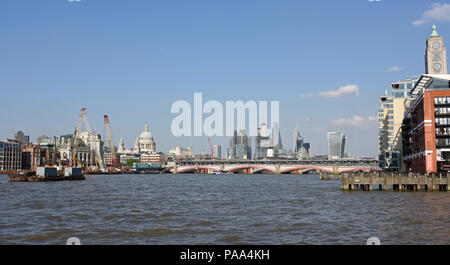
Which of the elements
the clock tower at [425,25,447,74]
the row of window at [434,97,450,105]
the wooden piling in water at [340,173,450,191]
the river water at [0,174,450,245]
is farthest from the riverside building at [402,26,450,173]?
the clock tower at [425,25,447,74]

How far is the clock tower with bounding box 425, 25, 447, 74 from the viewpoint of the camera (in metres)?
192

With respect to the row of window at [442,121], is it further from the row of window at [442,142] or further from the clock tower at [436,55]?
the clock tower at [436,55]

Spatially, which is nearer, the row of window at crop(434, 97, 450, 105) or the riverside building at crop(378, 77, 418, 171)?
the row of window at crop(434, 97, 450, 105)

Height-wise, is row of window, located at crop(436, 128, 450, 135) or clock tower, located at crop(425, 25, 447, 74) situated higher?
clock tower, located at crop(425, 25, 447, 74)

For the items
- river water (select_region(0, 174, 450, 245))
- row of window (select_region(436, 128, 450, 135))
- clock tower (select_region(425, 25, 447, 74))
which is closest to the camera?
river water (select_region(0, 174, 450, 245))

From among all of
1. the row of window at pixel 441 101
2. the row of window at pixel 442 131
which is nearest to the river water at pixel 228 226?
the row of window at pixel 442 131

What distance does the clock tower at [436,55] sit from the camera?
191625mm

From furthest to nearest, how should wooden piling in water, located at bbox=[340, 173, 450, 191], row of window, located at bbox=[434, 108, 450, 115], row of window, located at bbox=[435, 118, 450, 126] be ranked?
row of window, located at bbox=[435, 118, 450, 126], row of window, located at bbox=[434, 108, 450, 115], wooden piling in water, located at bbox=[340, 173, 450, 191]

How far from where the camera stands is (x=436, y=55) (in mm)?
192625

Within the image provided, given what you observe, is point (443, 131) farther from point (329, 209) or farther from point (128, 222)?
point (128, 222)

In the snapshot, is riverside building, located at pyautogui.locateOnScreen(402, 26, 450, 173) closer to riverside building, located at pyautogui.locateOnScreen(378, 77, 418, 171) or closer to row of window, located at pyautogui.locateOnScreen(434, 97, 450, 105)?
row of window, located at pyautogui.locateOnScreen(434, 97, 450, 105)

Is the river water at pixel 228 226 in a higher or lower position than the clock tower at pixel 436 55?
lower

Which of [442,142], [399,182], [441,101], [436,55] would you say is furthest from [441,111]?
[436,55]
